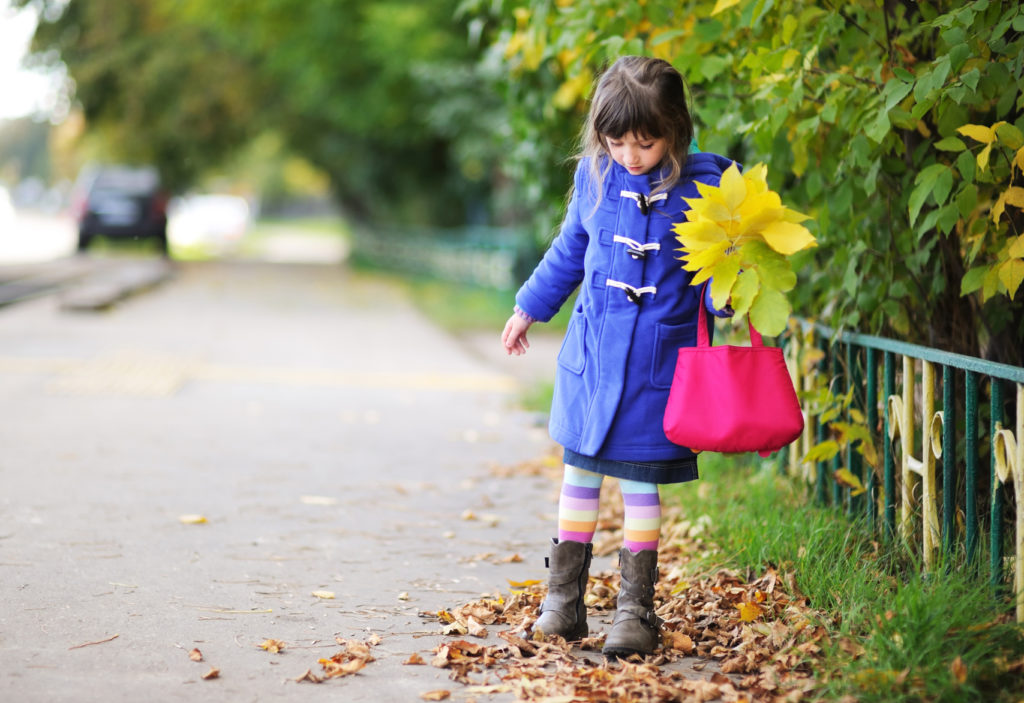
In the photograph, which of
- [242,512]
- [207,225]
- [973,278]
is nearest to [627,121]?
[973,278]

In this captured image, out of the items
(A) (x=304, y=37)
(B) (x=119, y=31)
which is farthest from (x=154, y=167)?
(A) (x=304, y=37)

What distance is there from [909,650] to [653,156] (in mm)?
1492

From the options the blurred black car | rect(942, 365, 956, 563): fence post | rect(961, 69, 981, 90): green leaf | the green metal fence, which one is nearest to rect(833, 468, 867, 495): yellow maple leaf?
the green metal fence

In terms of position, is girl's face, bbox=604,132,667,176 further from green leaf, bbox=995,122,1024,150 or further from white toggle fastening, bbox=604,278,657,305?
green leaf, bbox=995,122,1024,150

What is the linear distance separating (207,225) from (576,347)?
3913cm

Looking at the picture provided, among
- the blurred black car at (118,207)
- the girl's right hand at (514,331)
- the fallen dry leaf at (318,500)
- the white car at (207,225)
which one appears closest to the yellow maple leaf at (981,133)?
the girl's right hand at (514,331)

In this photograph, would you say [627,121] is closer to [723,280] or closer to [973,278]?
[723,280]

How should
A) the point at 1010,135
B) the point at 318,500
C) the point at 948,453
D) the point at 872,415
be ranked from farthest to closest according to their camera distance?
the point at 318,500
the point at 872,415
the point at 948,453
the point at 1010,135

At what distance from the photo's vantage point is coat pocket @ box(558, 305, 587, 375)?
3.56m

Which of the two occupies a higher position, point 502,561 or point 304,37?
point 304,37

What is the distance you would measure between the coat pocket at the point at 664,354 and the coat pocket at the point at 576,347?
213 millimetres

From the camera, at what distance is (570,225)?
3682mm

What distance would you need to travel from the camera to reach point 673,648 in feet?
11.7

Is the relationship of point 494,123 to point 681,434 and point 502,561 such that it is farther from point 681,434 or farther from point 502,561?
point 681,434
